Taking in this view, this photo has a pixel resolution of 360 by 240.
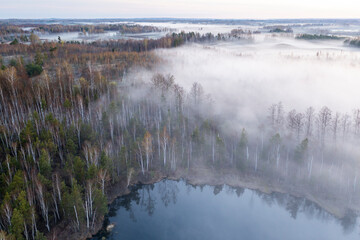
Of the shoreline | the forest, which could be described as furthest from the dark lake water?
the forest

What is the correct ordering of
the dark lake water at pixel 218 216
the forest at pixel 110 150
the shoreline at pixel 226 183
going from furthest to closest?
1. the shoreline at pixel 226 183
2. the dark lake water at pixel 218 216
3. the forest at pixel 110 150

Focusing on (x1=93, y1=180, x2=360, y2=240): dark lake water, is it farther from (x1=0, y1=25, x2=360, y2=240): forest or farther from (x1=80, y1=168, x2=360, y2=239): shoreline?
(x1=0, y1=25, x2=360, y2=240): forest

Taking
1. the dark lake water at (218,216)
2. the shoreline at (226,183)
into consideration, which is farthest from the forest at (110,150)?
the dark lake water at (218,216)

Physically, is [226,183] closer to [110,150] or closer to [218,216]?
[218,216]

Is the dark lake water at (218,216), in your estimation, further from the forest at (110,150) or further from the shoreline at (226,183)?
the forest at (110,150)

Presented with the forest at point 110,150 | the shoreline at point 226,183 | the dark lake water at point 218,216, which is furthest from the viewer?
the shoreline at point 226,183

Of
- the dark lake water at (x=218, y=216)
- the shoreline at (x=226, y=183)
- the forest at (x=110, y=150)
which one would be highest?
the forest at (x=110, y=150)

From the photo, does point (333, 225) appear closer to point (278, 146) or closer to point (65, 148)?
point (278, 146)

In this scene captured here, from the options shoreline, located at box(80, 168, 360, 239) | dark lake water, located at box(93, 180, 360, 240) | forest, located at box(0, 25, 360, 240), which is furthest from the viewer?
shoreline, located at box(80, 168, 360, 239)
